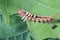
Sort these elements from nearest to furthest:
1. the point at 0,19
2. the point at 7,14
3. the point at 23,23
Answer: the point at 7,14 → the point at 23,23 → the point at 0,19

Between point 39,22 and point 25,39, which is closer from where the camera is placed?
point 39,22

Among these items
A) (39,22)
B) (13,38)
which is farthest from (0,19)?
(39,22)

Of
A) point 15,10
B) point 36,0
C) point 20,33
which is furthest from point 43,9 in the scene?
point 20,33

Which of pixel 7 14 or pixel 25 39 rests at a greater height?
pixel 7 14

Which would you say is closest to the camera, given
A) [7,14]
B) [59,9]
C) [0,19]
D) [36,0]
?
[59,9]

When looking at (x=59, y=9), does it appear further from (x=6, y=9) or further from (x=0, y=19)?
(x=0, y=19)

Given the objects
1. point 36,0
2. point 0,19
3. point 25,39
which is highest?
point 36,0

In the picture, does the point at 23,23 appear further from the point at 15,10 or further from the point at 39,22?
the point at 39,22

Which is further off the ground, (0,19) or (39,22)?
(39,22)

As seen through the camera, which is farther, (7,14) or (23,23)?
(23,23)
